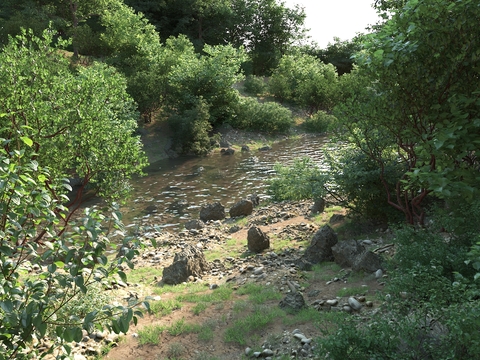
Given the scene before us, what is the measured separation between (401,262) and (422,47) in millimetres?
3692

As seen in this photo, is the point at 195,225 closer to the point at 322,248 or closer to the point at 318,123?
the point at 322,248

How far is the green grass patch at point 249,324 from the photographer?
7527 mm

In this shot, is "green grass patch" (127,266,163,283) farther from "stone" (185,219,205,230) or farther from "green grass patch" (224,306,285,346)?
"green grass patch" (224,306,285,346)

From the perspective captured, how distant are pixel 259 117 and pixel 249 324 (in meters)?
30.6

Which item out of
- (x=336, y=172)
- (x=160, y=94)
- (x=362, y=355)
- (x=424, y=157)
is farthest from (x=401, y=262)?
(x=160, y=94)

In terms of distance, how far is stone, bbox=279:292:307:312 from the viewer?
26.6 ft

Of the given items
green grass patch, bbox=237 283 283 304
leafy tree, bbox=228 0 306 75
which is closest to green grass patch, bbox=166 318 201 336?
green grass patch, bbox=237 283 283 304

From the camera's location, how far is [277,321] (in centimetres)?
785

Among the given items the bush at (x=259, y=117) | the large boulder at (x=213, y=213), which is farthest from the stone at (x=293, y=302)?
the bush at (x=259, y=117)

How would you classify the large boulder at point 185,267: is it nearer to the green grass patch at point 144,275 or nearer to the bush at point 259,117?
the green grass patch at point 144,275

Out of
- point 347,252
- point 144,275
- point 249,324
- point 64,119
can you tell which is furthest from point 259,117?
point 249,324

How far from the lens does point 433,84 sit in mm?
7555

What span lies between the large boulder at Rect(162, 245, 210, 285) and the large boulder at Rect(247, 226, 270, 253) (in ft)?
5.16

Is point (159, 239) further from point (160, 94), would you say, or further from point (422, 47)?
point (160, 94)
